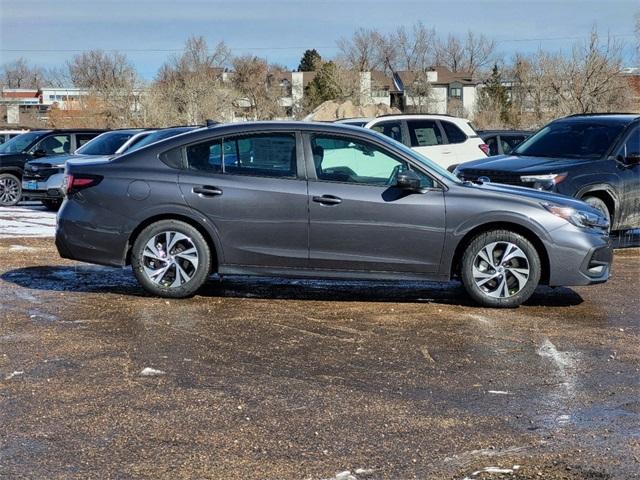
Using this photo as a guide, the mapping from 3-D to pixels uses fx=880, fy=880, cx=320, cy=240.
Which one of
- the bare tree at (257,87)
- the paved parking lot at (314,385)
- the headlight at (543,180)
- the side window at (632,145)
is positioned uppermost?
the bare tree at (257,87)

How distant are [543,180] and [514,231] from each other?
3272 millimetres

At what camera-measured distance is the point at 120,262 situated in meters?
7.95

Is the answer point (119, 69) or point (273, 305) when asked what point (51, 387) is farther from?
point (119, 69)

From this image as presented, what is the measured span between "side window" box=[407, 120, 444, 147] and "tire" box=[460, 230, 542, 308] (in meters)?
8.84

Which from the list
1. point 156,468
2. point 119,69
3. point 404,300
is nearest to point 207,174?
point 404,300

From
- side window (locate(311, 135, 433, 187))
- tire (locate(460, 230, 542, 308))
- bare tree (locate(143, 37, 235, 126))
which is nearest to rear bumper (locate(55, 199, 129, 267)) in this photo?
side window (locate(311, 135, 433, 187))

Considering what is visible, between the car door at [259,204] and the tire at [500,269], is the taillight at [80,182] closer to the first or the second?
the car door at [259,204]

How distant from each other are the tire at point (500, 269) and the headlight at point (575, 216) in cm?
39

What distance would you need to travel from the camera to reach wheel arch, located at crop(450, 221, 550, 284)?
25.6ft

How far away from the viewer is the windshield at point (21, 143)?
1952cm

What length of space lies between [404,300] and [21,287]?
3.66m

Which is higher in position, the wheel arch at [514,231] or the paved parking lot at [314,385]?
the wheel arch at [514,231]

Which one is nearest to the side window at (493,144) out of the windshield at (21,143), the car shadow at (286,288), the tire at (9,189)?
the windshield at (21,143)

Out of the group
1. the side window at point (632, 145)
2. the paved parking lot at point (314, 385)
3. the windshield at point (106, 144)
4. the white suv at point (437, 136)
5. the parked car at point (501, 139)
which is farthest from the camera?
the parked car at point (501, 139)
